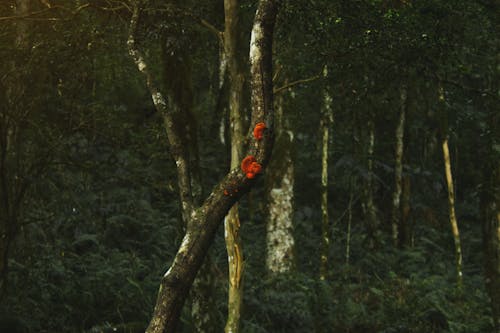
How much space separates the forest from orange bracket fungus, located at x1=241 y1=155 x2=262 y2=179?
14 millimetres

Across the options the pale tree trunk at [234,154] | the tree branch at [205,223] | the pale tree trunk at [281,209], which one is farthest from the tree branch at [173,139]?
the pale tree trunk at [281,209]

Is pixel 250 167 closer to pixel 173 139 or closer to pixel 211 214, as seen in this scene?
pixel 211 214

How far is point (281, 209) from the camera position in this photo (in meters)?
17.0

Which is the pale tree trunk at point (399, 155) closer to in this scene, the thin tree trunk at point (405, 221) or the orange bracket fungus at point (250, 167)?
the thin tree trunk at point (405, 221)

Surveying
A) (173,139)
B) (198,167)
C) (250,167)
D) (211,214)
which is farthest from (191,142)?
(250,167)

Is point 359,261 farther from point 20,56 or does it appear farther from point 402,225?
point 20,56

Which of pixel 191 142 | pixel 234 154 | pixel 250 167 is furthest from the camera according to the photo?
pixel 191 142

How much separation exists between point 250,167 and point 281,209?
33.5 feet

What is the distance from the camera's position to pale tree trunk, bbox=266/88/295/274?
55.7ft

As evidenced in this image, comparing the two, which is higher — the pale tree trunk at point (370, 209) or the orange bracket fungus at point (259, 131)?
the pale tree trunk at point (370, 209)

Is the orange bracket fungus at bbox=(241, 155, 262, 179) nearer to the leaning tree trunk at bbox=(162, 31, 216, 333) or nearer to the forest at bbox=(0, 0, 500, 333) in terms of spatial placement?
the forest at bbox=(0, 0, 500, 333)

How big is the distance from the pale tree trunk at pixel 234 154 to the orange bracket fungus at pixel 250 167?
3.54 metres

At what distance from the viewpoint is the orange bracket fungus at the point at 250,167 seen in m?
6.83

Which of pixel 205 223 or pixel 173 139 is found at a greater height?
pixel 173 139
